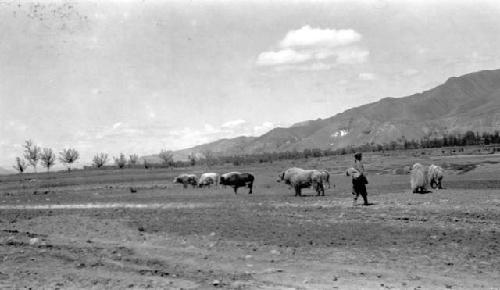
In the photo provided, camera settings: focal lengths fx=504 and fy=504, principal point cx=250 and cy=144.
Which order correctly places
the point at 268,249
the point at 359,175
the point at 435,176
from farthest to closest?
1. the point at 435,176
2. the point at 359,175
3. the point at 268,249

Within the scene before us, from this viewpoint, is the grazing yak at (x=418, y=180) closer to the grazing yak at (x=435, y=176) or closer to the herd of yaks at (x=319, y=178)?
the herd of yaks at (x=319, y=178)

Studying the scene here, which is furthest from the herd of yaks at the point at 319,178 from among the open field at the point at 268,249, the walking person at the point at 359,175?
the open field at the point at 268,249

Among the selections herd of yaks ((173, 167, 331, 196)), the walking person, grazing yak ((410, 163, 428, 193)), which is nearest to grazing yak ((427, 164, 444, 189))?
grazing yak ((410, 163, 428, 193))

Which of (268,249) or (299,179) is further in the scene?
(299,179)

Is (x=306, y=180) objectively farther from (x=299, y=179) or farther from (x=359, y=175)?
(x=359, y=175)

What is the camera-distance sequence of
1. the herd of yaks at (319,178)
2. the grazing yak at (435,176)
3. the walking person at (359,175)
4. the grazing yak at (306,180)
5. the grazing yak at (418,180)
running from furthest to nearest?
1. the grazing yak at (435,176)
2. the grazing yak at (306,180)
3. the herd of yaks at (319,178)
4. the grazing yak at (418,180)
5. the walking person at (359,175)

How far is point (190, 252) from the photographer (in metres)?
13.0

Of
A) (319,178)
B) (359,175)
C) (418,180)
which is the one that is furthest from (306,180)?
(359,175)

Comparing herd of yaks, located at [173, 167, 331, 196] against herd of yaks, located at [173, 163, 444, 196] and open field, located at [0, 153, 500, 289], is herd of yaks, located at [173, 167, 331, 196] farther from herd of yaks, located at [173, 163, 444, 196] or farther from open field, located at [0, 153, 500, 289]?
open field, located at [0, 153, 500, 289]

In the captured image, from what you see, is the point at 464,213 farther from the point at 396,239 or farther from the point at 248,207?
the point at 248,207

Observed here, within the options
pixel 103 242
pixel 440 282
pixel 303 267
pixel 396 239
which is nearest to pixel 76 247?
pixel 103 242

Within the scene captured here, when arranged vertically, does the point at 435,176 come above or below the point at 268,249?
above

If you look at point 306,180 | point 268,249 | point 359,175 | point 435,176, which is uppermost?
point 359,175

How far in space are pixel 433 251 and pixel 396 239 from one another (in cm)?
165
